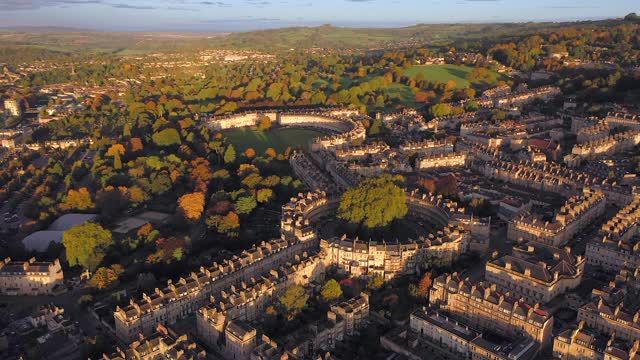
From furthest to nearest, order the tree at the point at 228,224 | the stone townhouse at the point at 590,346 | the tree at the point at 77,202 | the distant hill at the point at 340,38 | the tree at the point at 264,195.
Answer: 1. the distant hill at the point at 340,38
2. the tree at the point at 264,195
3. the tree at the point at 77,202
4. the tree at the point at 228,224
5. the stone townhouse at the point at 590,346

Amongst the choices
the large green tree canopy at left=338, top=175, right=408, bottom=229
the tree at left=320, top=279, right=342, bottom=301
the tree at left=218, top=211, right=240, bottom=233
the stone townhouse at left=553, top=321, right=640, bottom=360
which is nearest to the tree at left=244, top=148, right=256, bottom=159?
the tree at left=218, top=211, right=240, bottom=233

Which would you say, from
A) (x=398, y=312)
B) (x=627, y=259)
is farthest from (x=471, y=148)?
(x=398, y=312)

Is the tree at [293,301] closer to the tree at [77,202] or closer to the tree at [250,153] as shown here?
the tree at [77,202]

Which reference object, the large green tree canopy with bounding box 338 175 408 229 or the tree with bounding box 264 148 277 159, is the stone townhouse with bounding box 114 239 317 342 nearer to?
the large green tree canopy with bounding box 338 175 408 229

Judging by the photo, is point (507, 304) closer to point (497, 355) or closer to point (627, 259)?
point (497, 355)

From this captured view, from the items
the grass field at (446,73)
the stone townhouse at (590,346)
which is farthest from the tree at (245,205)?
the grass field at (446,73)
